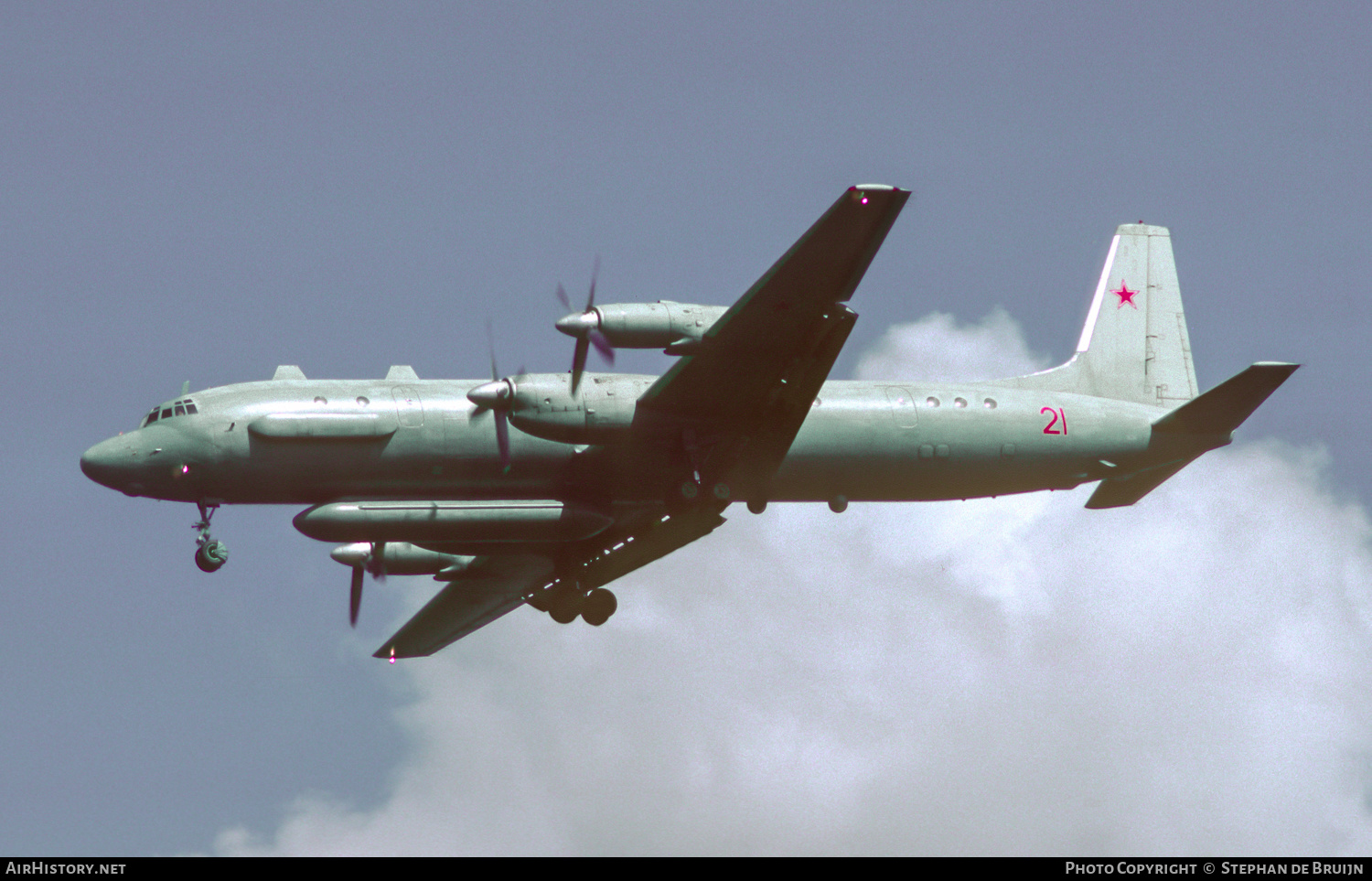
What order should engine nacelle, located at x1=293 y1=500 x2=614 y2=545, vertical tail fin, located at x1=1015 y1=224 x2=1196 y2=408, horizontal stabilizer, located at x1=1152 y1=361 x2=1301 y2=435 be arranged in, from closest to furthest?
engine nacelle, located at x1=293 y1=500 x2=614 y2=545 → horizontal stabilizer, located at x1=1152 y1=361 x2=1301 y2=435 → vertical tail fin, located at x1=1015 y1=224 x2=1196 y2=408

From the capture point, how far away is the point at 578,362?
98.5 ft

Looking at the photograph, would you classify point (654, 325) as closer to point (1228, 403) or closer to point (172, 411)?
point (172, 411)

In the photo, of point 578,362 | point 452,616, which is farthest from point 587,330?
point 452,616

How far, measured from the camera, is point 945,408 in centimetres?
3462

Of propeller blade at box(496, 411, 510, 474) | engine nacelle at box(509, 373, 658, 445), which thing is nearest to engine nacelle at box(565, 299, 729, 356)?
engine nacelle at box(509, 373, 658, 445)

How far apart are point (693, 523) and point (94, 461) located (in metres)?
12.4

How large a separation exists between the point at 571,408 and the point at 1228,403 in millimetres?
15262

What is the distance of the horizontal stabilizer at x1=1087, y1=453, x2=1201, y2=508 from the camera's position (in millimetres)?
36969

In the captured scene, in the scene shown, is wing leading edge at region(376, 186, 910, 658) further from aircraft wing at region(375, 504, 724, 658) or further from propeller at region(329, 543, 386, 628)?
propeller at region(329, 543, 386, 628)

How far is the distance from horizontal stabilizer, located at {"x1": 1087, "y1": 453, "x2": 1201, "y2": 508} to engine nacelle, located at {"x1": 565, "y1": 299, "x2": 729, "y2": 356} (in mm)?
12739

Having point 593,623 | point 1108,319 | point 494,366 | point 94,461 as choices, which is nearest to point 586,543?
point 593,623
